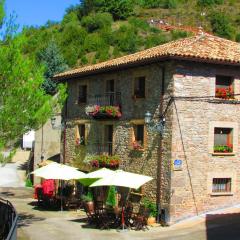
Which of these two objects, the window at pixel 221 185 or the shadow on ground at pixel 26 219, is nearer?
the shadow on ground at pixel 26 219

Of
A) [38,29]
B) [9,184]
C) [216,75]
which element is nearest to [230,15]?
[38,29]

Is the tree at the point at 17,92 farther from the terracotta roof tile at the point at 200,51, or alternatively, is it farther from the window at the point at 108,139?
the window at the point at 108,139

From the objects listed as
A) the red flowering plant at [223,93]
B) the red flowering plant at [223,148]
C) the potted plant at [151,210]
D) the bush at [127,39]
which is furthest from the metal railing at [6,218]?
the bush at [127,39]

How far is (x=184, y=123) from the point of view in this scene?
20688 mm

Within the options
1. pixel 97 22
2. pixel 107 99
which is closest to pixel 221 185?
pixel 107 99

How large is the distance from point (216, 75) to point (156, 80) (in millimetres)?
2429

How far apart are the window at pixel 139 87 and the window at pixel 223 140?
3.56m

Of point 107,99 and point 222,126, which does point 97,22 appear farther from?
point 222,126

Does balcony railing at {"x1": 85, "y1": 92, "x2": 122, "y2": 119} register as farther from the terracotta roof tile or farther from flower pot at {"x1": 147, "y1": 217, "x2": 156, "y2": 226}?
flower pot at {"x1": 147, "y1": 217, "x2": 156, "y2": 226}

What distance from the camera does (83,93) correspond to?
28.2 meters

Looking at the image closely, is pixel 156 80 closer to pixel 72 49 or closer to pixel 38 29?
pixel 72 49

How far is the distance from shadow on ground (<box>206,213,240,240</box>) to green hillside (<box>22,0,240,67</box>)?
55.5 meters

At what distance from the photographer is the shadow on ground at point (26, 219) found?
2015cm

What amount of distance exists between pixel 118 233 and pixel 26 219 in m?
4.60
